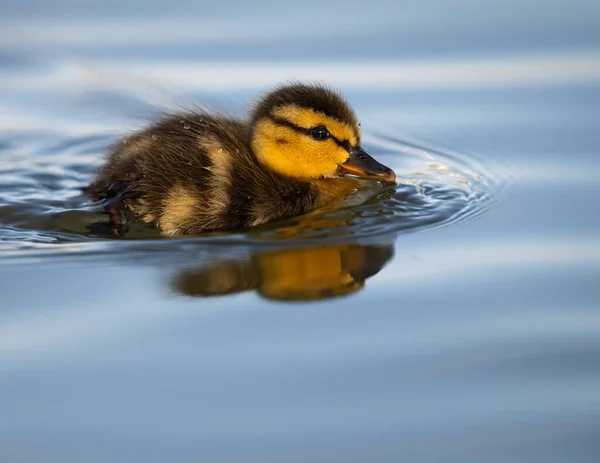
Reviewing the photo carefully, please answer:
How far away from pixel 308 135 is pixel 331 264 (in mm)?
763

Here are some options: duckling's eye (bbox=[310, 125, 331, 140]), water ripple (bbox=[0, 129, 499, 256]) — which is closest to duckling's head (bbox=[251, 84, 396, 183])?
duckling's eye (bbox=[310, 125, 331, 140])

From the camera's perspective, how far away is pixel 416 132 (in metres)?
4.71

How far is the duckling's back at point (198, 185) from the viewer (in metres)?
3.75

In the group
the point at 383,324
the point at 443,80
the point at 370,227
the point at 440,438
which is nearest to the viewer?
the point at 440,438

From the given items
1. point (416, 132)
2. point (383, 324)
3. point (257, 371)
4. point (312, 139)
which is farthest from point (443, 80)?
point (257, 371)

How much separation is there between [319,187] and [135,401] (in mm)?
1724

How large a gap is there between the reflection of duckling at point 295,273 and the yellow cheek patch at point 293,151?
1.90ft

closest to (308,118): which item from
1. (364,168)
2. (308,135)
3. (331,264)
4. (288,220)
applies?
(308,135)

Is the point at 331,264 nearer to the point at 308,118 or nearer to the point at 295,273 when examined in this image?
the point at 295,273

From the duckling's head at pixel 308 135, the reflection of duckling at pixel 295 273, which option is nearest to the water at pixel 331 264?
the reflection of duckling at pixel 295 273

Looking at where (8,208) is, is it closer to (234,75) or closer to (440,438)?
(234,75)

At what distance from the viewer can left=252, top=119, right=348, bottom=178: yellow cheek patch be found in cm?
399

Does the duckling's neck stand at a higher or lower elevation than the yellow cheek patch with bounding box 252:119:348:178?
lower

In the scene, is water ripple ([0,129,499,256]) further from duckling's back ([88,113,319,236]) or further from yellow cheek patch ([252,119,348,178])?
yellow cheek patch ([252,119,348,178])
